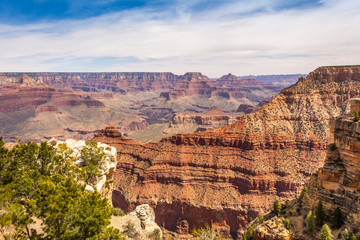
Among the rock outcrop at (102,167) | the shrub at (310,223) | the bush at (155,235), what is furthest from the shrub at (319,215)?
the rock outcrop at (102,167)

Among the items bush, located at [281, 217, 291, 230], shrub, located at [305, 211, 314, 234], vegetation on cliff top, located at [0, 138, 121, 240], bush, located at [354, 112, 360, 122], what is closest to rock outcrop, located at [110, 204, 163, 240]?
vegetation on cliff top, located at [0, 138, 121, 240]

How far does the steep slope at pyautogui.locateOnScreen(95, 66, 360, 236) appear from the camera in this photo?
8194 centimetres

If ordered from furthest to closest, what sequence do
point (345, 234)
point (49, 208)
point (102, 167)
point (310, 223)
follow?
point (102, 167) → point (310, 223) → point (345, 234) → point (49, 208)

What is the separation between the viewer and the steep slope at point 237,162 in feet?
269

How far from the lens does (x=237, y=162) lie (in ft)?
299

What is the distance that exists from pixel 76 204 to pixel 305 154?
98171 mm

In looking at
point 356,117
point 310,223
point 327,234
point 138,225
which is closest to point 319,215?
point 310,223

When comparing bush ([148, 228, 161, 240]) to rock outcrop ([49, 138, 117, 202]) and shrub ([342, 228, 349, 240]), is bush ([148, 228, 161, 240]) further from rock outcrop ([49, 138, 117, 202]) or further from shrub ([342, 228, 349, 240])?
shrub ([342, 228, 349, 240])

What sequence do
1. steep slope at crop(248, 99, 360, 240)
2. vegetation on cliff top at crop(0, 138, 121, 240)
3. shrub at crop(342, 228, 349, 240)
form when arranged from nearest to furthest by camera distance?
vegetation on cliff top at crop(0, 138, 121, 240) → shrub at crop(342, 228, 349, 240) → steep slope at crop(248, 99, 360, 240)

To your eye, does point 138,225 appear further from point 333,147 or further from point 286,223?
point 333,147

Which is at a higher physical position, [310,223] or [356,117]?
[356,117]

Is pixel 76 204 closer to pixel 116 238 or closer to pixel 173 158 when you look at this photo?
pixel 116 238

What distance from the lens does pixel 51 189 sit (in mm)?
19516

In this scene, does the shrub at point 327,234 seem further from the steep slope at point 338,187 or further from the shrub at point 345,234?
the steep slope at point 338,187
